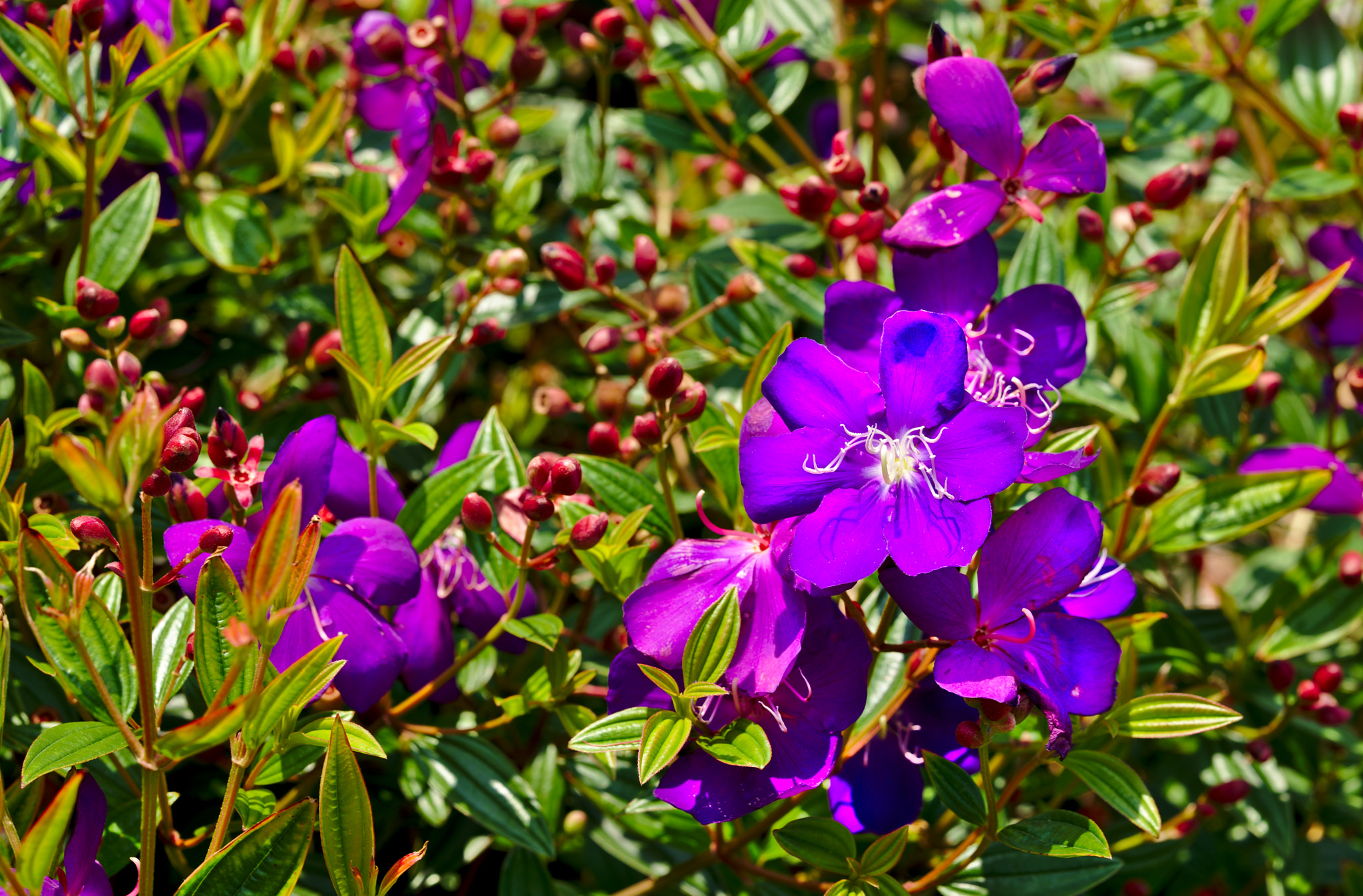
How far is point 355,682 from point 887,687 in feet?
1.86

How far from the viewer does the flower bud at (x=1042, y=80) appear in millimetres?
1221

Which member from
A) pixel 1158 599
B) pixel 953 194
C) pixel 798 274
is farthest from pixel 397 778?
pixel 1158 599

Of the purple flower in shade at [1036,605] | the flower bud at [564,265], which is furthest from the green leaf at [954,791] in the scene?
the flower bud at [564,265]

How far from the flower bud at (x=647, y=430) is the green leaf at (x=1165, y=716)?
1.67 feet

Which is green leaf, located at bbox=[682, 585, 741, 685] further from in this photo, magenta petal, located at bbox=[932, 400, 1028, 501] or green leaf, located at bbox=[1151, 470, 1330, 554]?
green leaf, located at bbox=[1151, 470, 1330, 554]

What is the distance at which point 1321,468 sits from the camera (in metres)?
1.42

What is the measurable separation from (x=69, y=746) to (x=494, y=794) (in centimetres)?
42

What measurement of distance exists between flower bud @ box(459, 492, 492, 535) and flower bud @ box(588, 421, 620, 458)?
19cm

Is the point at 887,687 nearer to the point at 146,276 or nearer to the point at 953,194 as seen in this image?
the point at 953,194

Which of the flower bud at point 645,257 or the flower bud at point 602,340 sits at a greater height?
the flower bud at point 645,257

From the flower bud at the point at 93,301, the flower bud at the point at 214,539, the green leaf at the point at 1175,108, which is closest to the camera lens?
the flower bud at the point at 214,539

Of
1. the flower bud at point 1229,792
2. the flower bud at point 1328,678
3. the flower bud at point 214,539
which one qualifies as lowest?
the flower bud at point 1229,792

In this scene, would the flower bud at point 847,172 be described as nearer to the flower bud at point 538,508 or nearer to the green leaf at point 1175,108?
the flower bud at point 538,508

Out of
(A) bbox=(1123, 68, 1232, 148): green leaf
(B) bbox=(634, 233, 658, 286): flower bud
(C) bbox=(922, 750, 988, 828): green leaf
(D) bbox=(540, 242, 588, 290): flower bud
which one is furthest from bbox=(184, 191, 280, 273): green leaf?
(A) bbox=(1123, 68, 1232, 148): green leaf
